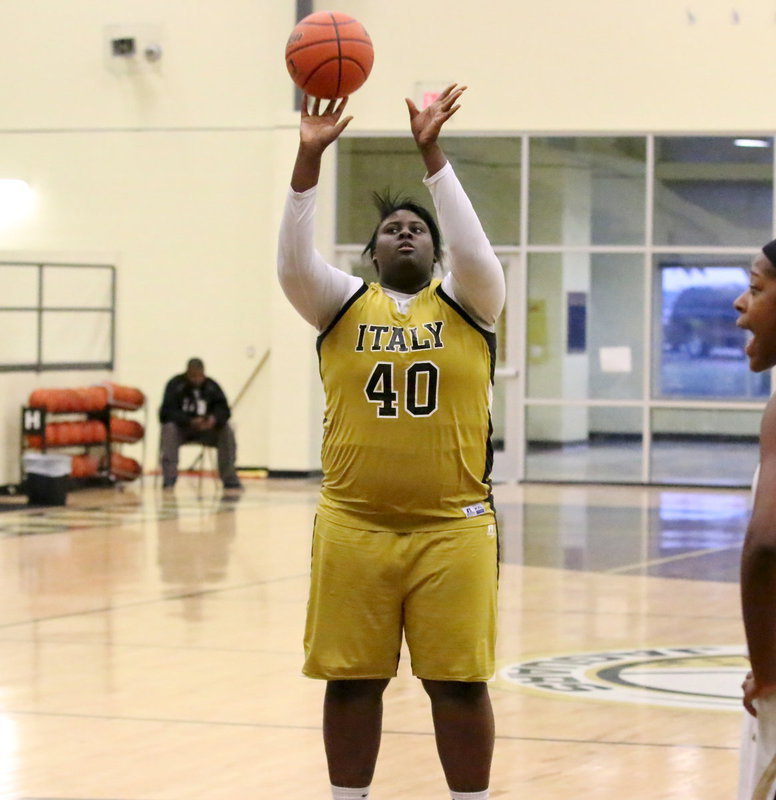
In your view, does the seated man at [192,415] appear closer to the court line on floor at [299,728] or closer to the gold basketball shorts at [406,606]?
the court line on floor at [299,728]

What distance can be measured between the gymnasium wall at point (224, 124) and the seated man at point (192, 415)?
1.66 metres

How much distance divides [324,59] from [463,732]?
1.92 metres

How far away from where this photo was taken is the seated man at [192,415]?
669 inches

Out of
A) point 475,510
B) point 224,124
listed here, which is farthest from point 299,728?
point 224,124

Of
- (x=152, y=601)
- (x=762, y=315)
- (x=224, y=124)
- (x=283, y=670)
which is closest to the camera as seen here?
(x=762, y=315)

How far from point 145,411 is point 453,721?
607 inches

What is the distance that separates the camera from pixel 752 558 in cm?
271

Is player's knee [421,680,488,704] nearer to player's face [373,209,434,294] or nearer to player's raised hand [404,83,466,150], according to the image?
player's face [373,209,434,294]

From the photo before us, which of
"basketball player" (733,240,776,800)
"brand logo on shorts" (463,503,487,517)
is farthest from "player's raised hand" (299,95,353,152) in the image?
"basketball player" (733,240,776,800)

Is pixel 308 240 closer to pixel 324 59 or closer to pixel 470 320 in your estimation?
pixel 470 320

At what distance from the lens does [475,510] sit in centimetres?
437

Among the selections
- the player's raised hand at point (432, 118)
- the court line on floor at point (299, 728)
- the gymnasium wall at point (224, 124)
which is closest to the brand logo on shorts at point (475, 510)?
the player's raised hand at point (432, 118)

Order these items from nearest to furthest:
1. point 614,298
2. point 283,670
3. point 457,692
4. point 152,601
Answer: point 457,692 < point 283,670 < point 152,601 < point 614,298

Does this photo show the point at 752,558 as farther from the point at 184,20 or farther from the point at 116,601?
the point at 184,20
